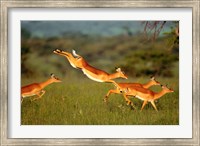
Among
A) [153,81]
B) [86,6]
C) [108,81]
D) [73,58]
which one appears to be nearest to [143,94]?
[153,81]

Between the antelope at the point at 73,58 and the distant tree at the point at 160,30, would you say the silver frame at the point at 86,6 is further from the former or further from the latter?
the antelope at the point at 73,58

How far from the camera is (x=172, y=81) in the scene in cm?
314

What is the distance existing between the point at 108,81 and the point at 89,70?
147mm

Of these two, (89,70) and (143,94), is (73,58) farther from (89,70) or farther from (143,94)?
(143,94)

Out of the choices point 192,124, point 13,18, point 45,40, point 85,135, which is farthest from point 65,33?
point 192,124

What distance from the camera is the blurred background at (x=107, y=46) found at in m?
3.14

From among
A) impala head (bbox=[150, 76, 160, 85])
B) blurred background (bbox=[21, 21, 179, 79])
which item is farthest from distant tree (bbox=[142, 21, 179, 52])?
impala head (bbox=[150, 76, 160, 85])

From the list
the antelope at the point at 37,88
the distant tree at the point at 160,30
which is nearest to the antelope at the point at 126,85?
the distant tree at the point at 160,30

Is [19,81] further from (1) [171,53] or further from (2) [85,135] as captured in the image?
(1) [171,53]

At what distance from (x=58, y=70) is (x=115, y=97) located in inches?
16.4

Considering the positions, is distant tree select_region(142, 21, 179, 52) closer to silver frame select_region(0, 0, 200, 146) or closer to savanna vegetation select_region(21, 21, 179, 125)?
savanna vegetation select_region(21, 21, 179, 125)

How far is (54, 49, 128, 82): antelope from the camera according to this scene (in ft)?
10.4

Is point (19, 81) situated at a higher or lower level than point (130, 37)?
lower

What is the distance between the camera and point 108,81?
3.20 meters
